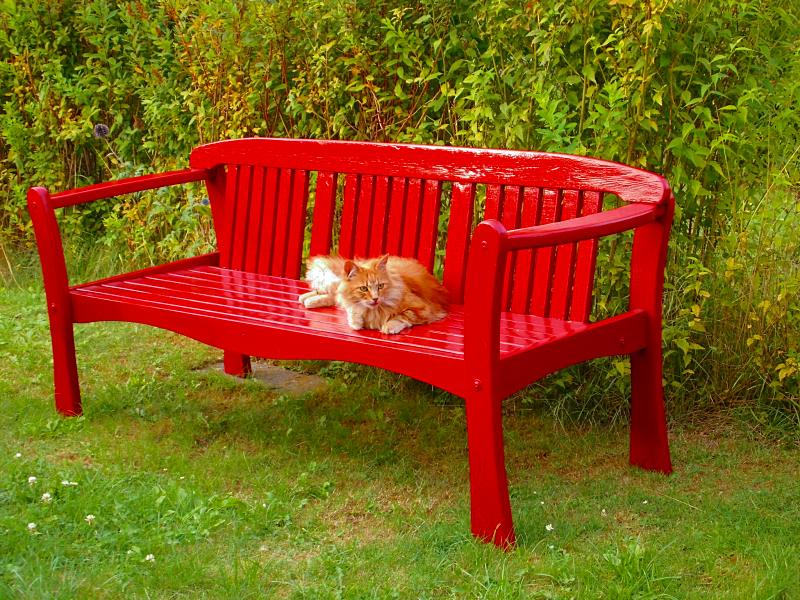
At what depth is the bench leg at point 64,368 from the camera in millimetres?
4879

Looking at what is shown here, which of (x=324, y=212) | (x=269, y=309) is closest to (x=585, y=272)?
(x=269, y=309)

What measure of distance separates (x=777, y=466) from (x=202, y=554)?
230 cm

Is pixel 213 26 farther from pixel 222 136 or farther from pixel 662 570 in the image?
pixel 662 570

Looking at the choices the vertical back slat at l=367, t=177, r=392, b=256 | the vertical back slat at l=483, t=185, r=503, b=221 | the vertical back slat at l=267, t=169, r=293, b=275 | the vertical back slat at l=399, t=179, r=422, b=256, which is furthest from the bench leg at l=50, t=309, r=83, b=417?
the vertical back slat at l=483, t=185, r=503, b=221

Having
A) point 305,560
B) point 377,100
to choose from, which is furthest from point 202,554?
point 377,100

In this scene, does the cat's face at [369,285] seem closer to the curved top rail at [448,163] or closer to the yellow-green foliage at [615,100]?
the curved top rail at [448,163]

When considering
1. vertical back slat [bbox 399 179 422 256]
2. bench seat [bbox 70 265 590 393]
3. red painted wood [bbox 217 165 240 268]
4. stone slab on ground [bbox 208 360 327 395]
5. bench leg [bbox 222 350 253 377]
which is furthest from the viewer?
bench leg [bbox 222 350 253 377]

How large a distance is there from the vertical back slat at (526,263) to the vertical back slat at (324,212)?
99 centimetres

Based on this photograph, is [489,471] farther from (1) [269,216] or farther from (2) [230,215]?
(2) [230,215]

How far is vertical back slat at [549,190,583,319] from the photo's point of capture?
420 cm

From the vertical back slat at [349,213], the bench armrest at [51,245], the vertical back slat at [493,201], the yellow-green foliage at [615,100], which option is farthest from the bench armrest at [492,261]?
the bench armrest at [51,245]

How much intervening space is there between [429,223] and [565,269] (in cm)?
70

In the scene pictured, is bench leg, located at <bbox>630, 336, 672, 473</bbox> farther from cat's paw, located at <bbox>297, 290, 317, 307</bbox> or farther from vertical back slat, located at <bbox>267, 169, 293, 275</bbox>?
vertical back slat, located at <bbox>267, 169, 293, 275</bbox>

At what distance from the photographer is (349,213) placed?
16.2 ft
